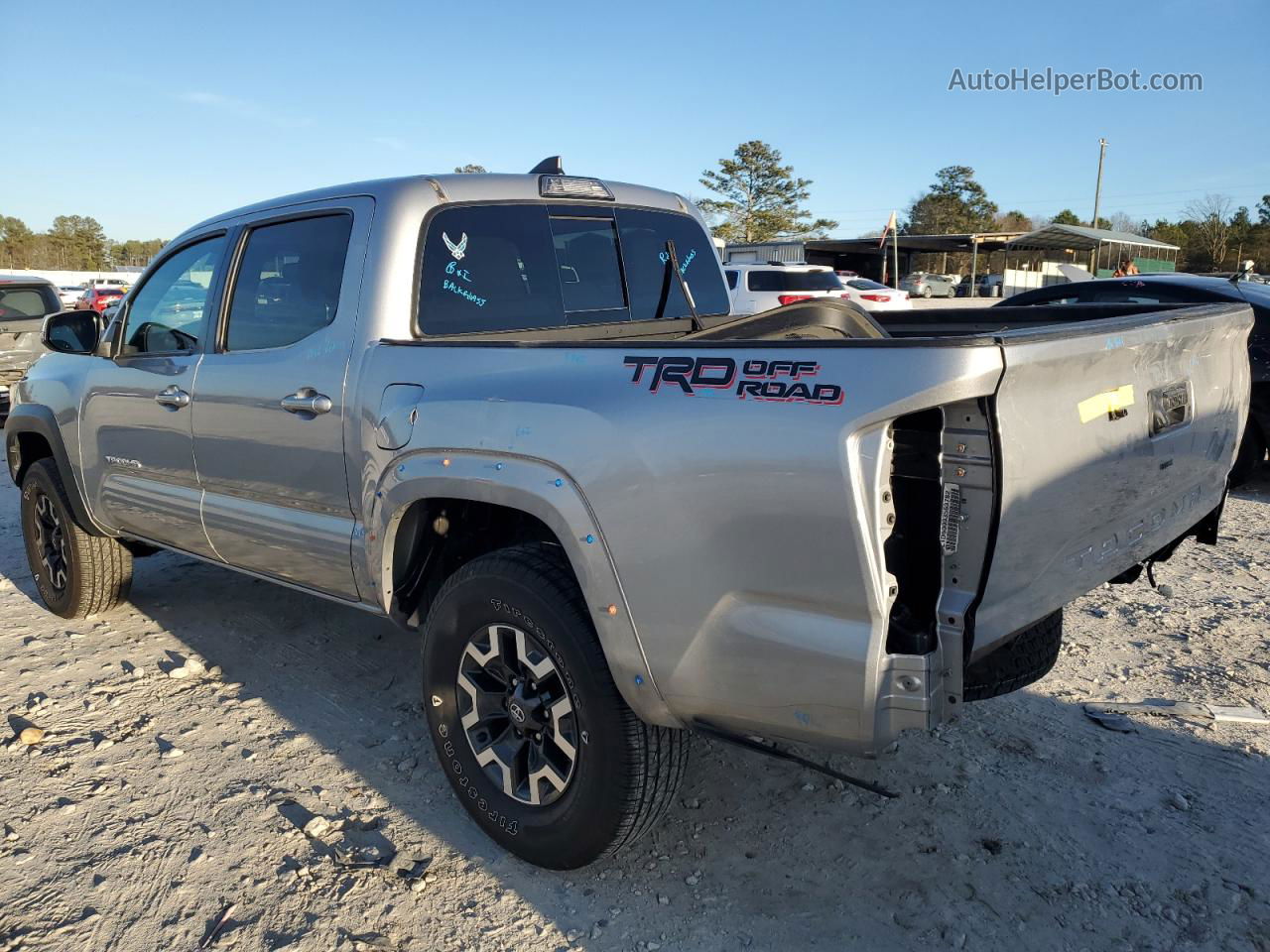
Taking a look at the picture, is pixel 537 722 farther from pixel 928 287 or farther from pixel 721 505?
pixel 928 287

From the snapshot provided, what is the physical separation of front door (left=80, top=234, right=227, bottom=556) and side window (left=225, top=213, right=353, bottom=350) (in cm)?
20

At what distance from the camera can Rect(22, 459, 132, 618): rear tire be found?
4703mm

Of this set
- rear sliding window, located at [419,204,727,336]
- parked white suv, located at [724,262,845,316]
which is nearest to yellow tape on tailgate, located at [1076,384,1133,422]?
rear sliding window, located at [419,204,727,336]

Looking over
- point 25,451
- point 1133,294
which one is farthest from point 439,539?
point 1133,294

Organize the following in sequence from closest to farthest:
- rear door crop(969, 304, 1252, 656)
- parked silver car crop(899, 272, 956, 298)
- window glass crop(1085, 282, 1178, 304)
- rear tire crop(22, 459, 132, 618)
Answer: rear door crop(969, 304, 1252, 656)
rear tire crop(22, 459, 132, 618)
window glass crop(1085, 282, 1178, 304)
parked silver car crop(899, 272, 956, 298)

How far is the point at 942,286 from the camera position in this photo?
4600 cm

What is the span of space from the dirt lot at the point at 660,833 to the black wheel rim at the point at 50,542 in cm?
88

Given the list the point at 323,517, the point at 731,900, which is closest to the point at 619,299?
the point at 323,517

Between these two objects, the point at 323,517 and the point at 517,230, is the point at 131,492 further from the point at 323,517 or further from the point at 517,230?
the point at 517,230

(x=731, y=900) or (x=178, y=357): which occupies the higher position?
(x=178, y=357)

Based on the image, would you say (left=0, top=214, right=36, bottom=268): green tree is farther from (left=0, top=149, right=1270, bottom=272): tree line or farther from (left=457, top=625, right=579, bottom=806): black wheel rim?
(left=457, top=625, right=579, bottom=806): black wheel rim

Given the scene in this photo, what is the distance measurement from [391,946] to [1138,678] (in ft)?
10.0

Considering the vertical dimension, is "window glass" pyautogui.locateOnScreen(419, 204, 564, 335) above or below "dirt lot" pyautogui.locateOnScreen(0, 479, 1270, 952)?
above

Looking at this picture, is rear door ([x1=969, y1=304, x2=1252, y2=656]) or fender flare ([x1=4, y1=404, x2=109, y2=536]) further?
fender flare ([x1=4, y1=404, x2=109, y2=536])
